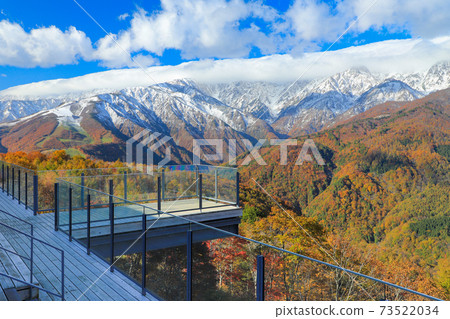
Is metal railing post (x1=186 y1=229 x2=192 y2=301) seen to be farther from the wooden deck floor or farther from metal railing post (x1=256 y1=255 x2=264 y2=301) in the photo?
metal railing post (x1=256 y1=255 x2=264 y2=301)

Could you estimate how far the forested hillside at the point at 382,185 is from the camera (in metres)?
50.8

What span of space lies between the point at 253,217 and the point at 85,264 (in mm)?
23499

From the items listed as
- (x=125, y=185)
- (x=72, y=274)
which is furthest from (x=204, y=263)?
(x=125, y=185)

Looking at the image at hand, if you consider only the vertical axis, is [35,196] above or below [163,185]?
below

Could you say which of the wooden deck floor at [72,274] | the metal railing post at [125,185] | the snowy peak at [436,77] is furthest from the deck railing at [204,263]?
the snowy peak at [436,77]

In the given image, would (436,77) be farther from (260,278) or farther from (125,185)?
(260,278)

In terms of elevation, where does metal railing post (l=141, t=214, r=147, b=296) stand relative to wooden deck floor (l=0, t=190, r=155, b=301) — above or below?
above

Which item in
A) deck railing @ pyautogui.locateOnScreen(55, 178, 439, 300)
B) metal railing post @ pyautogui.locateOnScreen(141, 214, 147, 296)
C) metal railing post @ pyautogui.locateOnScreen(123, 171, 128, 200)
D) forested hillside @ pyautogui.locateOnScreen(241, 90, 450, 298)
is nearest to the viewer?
deck railing @ pyautogui.locateOnScreen(55, 178, 439, 300)

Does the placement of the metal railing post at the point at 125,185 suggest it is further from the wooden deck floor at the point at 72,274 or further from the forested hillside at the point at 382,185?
the forested hillside at the point at 382,185

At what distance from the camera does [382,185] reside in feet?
230

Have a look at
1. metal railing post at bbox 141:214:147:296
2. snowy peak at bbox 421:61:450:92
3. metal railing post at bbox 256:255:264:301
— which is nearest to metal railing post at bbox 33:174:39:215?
metal railing post at bbox 141:214:147:296

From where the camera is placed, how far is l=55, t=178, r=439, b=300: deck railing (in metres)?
2.51

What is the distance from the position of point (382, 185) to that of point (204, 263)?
74339 mm
